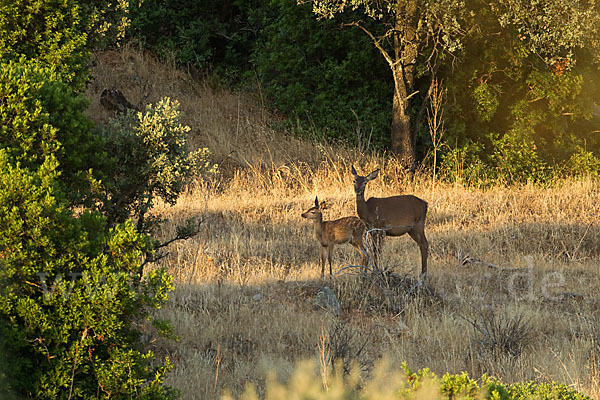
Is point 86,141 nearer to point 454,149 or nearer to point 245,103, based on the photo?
point 454,149

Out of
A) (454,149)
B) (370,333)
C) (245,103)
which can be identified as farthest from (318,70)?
(370,333)

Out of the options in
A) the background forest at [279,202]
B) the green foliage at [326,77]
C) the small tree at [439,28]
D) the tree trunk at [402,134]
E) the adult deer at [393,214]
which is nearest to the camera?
the background forest at [279,202]

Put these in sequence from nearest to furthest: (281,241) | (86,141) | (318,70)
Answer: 1. (86,141)
2. (281,241)
3. (318,70)

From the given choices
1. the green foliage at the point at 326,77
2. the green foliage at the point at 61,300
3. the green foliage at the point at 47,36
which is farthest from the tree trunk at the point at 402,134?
the green foliage at the point at 61,300

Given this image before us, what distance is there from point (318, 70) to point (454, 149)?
15.0 feet

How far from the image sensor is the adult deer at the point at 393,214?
10.5m

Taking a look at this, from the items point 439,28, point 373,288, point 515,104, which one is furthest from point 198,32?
point 373,288

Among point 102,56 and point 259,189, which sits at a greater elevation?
point 102,56

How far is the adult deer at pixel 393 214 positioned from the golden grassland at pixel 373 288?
58 cm

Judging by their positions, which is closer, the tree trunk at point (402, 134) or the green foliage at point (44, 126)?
the green foliage at point (44, 126)

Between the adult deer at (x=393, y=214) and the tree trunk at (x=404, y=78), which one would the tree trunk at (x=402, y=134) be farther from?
the adult deer at (x=393, y=214)

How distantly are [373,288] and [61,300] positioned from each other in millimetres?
5017

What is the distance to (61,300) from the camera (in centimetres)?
503

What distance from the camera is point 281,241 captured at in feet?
41.8
